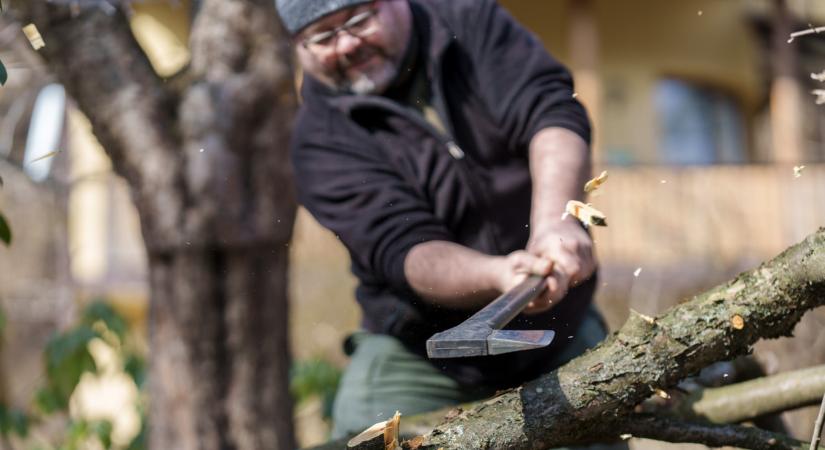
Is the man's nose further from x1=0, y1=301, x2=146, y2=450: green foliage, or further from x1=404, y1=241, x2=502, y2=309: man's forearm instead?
x1=0, y1=301, x2=146, y2=450: green foliage

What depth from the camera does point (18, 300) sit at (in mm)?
12547

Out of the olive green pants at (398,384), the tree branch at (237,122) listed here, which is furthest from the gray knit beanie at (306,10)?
the tree branch at (237,122)

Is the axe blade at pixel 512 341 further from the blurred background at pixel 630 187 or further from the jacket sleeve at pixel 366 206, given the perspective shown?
the blurred background at pixel 630 187

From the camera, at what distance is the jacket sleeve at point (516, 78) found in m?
2.23

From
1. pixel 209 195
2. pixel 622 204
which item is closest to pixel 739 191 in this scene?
pixel 622 204

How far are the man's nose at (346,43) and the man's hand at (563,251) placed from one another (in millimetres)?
539

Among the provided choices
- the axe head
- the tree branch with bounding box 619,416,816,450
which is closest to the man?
the tree branch with bounding box 619,416,816,450

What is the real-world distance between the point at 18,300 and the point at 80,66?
9314mm

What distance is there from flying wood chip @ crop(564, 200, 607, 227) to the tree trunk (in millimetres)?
Answer: 2269

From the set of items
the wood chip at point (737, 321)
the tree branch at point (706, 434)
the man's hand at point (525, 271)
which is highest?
the wood chip at point (737, 321)

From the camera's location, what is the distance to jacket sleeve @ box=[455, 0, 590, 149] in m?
2.23

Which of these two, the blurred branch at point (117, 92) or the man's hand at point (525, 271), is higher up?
the man's hand at point (525, 271)

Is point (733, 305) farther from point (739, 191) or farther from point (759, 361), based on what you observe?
point (739, 191)

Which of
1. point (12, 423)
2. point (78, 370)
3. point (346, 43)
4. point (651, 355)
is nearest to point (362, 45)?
point (346, 43)
